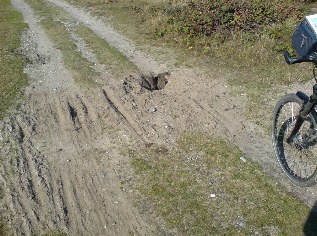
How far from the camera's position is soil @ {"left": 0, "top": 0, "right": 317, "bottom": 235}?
243 inches

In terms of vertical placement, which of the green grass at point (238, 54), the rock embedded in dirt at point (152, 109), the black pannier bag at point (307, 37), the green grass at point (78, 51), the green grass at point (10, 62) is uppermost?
the black pannier bag at point (307, 37)

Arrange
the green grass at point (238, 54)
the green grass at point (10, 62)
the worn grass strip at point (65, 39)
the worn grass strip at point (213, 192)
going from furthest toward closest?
the worn grass strip at point (65, 39) < the green grass at point (10, 62) < the green grass at point (238, 54) < the worn grass strip at point (213, 192)

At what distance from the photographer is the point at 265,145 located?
7570mm

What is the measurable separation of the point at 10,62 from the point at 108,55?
2.69 meters

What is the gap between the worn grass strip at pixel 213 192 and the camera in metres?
5.85

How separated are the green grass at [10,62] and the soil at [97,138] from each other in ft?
0.97

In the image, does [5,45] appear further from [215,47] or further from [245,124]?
[245,124]

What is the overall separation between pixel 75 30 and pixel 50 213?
9.67 meters

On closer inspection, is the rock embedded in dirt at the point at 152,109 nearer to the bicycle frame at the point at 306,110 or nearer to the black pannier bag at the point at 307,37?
the bicycle frame at the point at 306,110

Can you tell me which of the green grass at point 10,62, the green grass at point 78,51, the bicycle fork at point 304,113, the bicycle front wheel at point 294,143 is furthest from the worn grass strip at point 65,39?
the bicycle fork at point 304,113

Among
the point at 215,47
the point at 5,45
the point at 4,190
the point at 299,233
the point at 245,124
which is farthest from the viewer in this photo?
the point at 5,45

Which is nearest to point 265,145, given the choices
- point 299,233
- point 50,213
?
point 299,233

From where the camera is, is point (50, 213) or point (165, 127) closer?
point (50, 213)

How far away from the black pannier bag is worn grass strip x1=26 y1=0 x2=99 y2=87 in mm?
5463
